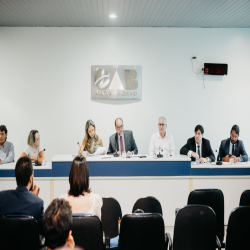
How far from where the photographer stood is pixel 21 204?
270cm

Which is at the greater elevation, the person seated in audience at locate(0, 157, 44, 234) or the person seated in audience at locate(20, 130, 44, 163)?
the person seated in audience at locate(20, 130, 44, 163)

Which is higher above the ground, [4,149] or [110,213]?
[4,149]

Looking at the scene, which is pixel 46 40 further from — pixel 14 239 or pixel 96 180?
pixel 14 239

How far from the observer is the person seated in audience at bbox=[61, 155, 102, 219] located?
2.77 m

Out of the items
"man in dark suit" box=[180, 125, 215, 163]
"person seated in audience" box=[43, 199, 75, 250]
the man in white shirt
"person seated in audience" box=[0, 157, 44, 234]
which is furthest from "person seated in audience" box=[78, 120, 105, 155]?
"person seated in audience" box=[43, 199, 75, 250]

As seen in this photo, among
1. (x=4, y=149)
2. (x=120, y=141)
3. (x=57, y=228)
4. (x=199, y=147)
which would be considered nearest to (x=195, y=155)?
(x=199, y=147)

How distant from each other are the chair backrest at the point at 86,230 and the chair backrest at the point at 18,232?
12.5 inches

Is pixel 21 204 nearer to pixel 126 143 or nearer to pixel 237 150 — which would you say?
pixel 126 143

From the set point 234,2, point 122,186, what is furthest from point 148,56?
point 122,186

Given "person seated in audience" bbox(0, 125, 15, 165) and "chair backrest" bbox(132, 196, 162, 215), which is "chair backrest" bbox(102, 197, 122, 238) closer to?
"chair backrest" bbox(132, 196, 162, 215)

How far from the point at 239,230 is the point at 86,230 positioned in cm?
138

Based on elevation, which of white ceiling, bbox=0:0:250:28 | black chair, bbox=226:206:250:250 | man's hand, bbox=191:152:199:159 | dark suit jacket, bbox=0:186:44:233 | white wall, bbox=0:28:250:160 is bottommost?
black chair, bbox=226:206:250:250

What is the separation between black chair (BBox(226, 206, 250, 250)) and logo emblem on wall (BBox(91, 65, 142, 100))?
4.64 m

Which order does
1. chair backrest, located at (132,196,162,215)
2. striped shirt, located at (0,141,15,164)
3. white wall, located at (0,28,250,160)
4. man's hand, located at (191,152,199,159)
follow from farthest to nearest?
white wall, located at (0,28,250,160) → striped shirt, located at (0,141,15,164) → man's hand, located at (191,152,199,159) → chair backrest, located at (132,196,162,215)
